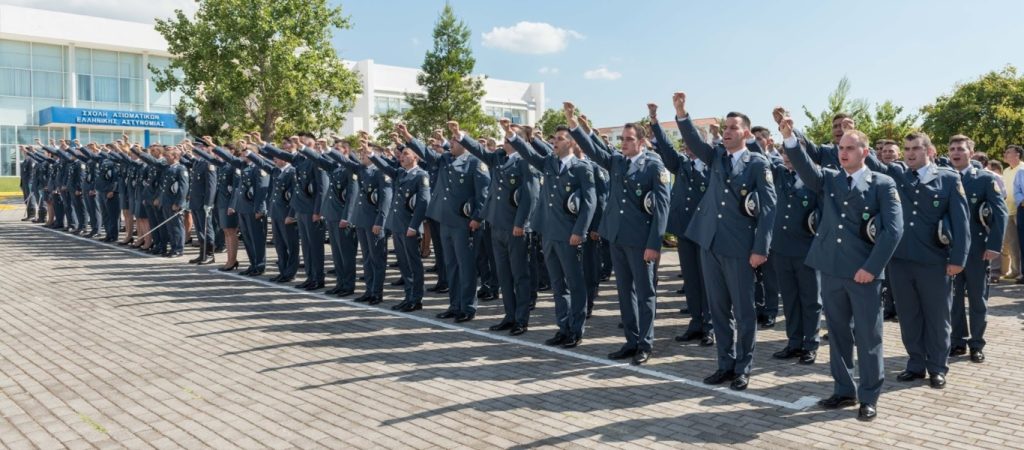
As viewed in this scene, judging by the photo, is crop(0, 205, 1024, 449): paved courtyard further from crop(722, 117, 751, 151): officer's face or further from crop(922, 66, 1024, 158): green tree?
crop(922, 66, 1024, 158): green tree

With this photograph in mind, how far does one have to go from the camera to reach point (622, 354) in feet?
22.2

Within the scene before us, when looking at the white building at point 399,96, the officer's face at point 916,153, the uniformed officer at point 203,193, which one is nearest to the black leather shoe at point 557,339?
the officer's face at point 916,153

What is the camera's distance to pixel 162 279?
11523 millimetres

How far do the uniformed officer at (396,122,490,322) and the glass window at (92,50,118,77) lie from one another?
148ft

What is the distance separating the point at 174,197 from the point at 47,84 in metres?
38.0

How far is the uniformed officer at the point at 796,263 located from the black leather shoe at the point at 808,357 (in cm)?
1

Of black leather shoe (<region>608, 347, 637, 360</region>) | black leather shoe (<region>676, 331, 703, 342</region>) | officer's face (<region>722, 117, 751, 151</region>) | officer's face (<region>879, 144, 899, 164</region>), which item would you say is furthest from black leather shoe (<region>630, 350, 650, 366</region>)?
officer's face (<region>879, 144, 899, 164</region>)

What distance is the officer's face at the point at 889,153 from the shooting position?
732 cm

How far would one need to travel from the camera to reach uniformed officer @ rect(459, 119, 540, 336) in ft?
25.9

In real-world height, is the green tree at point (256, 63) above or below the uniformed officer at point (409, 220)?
above

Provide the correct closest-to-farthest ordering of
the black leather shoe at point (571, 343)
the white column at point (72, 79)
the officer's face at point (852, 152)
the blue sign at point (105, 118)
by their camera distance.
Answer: the officer's face at point (852, 152)
the black leather shoe at point (571, 343)
the blue sign at point (105, 118)
the white column at point (72, 79)

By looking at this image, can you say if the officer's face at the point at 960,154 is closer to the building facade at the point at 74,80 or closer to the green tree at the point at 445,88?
the green tree at the point at 445,88

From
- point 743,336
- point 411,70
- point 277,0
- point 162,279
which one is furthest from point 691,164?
point 411,70

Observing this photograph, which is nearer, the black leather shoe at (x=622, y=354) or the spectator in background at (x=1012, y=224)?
the black leather shoe at (x=622, y=354)
